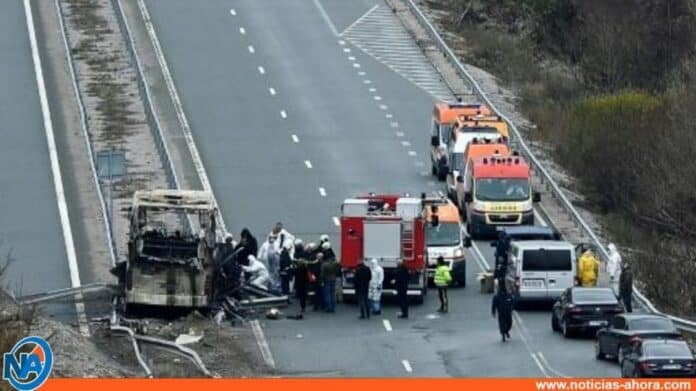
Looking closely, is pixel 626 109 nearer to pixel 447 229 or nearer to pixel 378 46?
pixel 378 46

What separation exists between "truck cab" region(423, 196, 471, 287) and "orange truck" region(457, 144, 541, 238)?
3.49 meters

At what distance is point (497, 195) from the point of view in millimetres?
62750

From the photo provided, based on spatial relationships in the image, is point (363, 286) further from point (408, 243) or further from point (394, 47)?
point (394, 47)

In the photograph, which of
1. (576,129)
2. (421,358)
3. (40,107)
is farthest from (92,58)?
(421,358)

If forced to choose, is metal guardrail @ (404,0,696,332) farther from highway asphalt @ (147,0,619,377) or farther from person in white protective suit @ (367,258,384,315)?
person in white protective suit @ (367,258,384,315)

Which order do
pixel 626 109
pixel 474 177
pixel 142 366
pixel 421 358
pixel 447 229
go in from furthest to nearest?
1. pixel 626 109
2. pixel 474 177
3. pixel 447 229
4. pixel 421 358
5. pixel 142 366

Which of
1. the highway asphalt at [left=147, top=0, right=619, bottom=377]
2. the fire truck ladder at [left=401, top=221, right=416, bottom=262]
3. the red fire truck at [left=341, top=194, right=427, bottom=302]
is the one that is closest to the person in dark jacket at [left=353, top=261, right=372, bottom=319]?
the highway asphalt at [left=147, top=0, right=619, bottom=377]

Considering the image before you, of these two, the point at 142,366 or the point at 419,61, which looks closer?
the point at 142,366

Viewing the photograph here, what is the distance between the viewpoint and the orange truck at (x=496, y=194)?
6234 centimetres

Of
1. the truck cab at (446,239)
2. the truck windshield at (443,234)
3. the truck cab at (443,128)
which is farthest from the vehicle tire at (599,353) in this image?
the truck cab at (443,128)

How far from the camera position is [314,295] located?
175ft

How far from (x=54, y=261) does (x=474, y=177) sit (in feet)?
37.0

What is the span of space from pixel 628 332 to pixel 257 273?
10043 millimetres

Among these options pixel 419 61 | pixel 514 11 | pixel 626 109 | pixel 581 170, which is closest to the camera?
pixel 581 170
